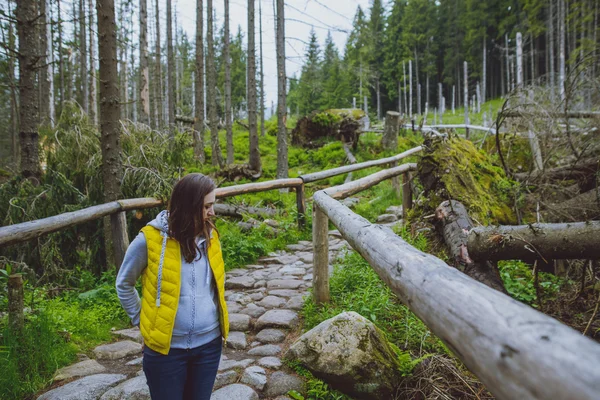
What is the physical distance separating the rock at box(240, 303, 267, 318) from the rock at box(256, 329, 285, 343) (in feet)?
1.24

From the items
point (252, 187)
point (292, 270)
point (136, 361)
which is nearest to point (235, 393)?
point (136, 361)

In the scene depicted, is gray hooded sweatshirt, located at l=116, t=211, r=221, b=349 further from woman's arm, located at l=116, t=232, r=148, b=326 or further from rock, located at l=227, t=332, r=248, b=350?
rock, located at l=227, t=332, r=248, b=350

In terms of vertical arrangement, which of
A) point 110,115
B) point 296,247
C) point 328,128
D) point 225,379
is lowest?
point 225,379

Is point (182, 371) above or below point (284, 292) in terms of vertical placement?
above

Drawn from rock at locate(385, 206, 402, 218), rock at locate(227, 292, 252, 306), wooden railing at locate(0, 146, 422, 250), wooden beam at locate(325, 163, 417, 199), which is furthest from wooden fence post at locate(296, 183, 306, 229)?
rock at locate(227, 292, 252, 306)

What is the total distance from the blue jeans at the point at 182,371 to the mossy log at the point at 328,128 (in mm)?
13432

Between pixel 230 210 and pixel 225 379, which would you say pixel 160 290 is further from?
pixel 230 210

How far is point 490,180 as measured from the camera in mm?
6848

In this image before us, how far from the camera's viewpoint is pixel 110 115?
178 inches

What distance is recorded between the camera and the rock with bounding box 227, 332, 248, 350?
11.2ft

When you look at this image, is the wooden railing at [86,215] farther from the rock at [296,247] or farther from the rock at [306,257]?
the rock at [306,257]

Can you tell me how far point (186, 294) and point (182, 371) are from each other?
40 cm

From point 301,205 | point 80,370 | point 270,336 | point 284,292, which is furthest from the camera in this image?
point 301,205

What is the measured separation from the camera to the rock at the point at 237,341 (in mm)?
3428
